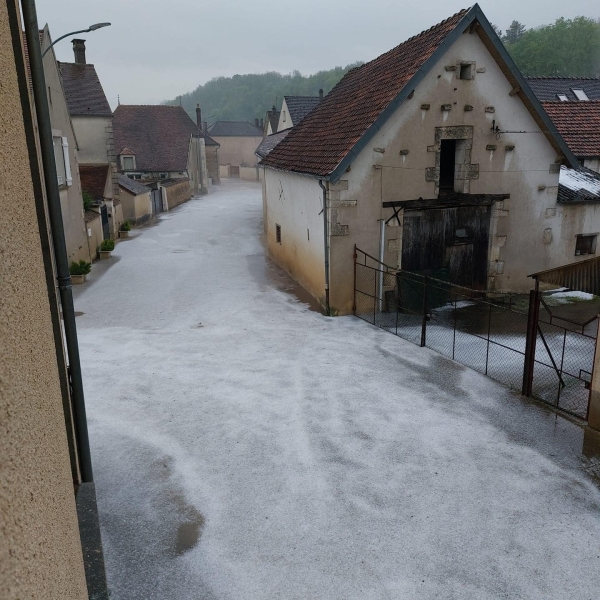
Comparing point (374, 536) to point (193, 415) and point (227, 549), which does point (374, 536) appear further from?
point (193, 415)

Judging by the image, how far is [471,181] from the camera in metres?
13.8

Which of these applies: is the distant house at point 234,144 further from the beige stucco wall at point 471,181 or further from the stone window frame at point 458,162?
the stone window frame at point 458,162

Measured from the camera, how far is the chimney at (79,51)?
1179 inches

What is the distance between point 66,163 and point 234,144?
186 feet

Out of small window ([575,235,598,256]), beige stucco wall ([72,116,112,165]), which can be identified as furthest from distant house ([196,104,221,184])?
small window ([575,235,598,256])

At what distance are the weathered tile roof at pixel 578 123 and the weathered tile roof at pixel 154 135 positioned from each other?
104ft

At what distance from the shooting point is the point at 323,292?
13656 mm

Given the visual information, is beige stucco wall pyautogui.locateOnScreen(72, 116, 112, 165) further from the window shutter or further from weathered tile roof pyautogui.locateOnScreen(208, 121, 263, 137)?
weathered tile roof pyautogui.locateOnScreen(208, 121, 263, 137)

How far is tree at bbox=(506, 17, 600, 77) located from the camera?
69000mm

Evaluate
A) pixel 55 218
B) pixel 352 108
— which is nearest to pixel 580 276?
pixel 55 218

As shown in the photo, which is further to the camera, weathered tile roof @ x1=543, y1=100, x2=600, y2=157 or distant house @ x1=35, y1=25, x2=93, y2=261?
weathered tile roof @ x1=543, y1=100, x2=600, y2=157

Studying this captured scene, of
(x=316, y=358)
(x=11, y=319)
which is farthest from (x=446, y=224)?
(x=11, y=319)

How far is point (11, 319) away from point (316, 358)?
8766 millimetres

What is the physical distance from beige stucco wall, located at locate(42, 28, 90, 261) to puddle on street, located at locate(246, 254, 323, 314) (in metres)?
5.76
